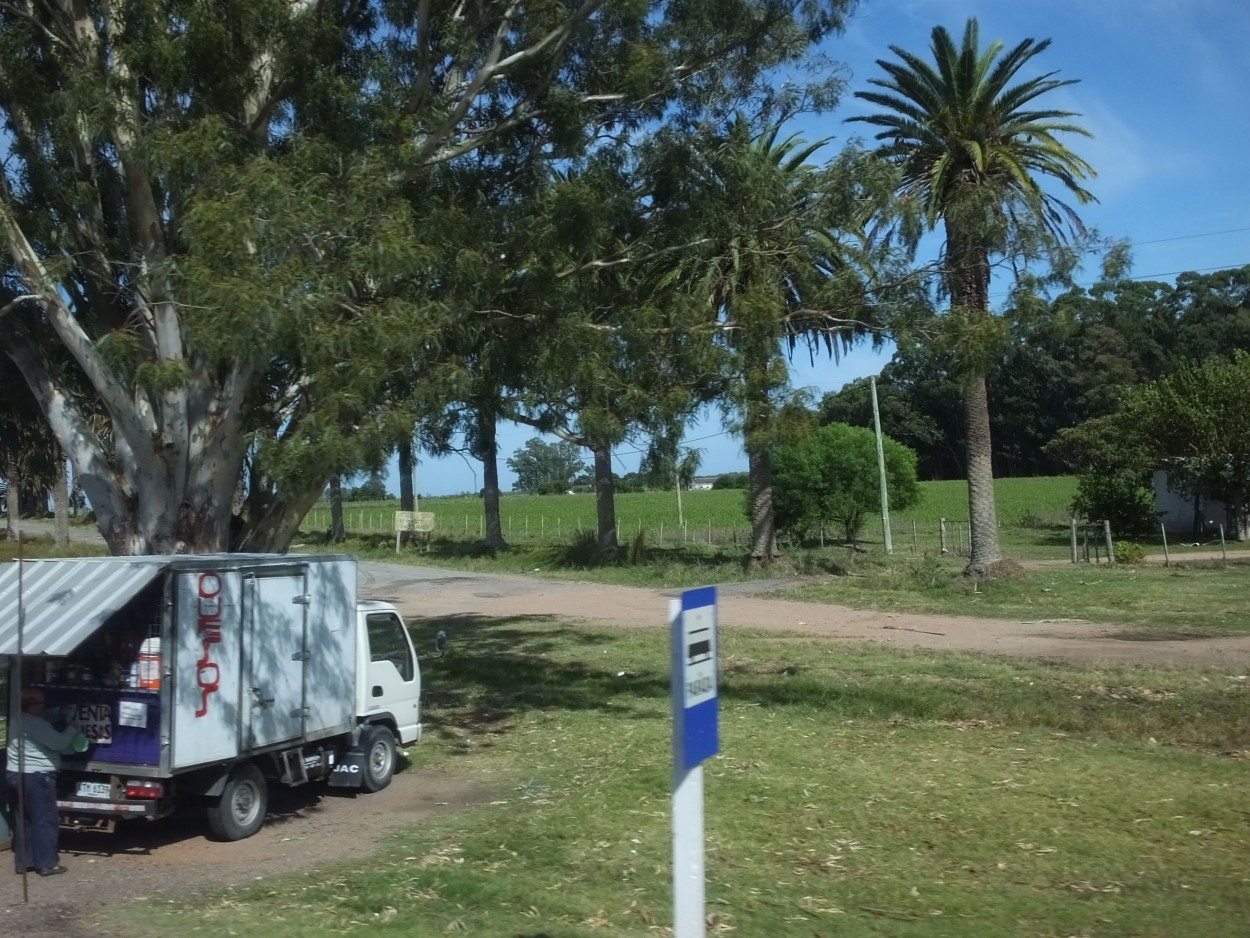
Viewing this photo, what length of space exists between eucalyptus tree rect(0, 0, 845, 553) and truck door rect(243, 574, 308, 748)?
126cm

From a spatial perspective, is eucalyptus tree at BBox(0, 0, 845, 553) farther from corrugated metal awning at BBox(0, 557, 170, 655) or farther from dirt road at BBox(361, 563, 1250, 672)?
dirt road at BBox(361, 563, 1250, 672)

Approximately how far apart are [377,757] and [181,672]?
9.36ft

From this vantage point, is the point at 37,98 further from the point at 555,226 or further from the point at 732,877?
the point at 732,877

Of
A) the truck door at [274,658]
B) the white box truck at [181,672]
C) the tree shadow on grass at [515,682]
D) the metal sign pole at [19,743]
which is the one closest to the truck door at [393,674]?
the white box truck at [181,672]

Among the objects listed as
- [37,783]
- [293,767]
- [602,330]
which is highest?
[602,330]

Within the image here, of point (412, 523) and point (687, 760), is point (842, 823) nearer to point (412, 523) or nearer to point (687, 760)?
point (687, 760)

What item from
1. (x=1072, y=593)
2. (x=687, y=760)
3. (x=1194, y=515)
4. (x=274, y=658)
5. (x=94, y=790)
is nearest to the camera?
(x=687, y=760)

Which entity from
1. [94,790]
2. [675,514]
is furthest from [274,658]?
[675,514]

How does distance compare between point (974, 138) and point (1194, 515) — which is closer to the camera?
point (974, 138)

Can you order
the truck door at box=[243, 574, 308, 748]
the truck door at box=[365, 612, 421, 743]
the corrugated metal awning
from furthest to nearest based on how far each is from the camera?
the truck door at box=[365, 612, 421, 743], the truck door at box=[243, 574, 308, 748], the corrugated metal awning

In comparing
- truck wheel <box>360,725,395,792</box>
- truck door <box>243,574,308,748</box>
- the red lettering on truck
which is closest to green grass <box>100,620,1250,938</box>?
truck wheel <box>360,725,395,792</box>

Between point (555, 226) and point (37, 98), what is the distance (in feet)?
16.4

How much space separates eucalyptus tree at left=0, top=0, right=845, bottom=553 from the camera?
1073cm

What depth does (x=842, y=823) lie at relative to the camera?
9.21 m
